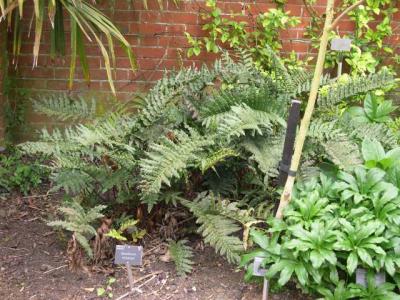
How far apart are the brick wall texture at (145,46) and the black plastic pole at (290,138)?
77.3 inches

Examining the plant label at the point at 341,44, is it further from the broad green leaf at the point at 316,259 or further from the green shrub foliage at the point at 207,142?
the broad green leaf at the point at 316,259

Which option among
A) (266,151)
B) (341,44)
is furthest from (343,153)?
(341,44)

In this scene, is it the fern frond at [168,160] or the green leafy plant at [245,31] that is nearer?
the fern frond at [168,160]

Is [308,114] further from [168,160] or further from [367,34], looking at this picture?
[367,34]

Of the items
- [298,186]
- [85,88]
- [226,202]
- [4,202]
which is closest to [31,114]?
[85,88]

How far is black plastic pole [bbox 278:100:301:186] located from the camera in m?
2.61

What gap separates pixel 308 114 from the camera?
2.62 meters

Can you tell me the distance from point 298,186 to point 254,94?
2.02 feet

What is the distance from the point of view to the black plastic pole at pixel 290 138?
261 cm

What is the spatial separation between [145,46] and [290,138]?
2115mm

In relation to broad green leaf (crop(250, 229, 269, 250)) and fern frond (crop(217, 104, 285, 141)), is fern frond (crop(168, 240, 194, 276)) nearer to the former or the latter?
broad green leaf (crop(250, 229, 269, 250))

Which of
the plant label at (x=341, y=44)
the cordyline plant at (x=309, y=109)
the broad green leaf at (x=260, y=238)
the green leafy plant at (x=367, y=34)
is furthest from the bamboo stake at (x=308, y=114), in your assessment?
the green leafy plant at (x=367, y=34)

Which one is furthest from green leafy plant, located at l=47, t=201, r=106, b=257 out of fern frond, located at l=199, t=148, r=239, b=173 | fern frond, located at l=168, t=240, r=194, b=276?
fern frond, located at l=199, t=148, r=239, b=173

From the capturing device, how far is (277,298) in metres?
2.74
